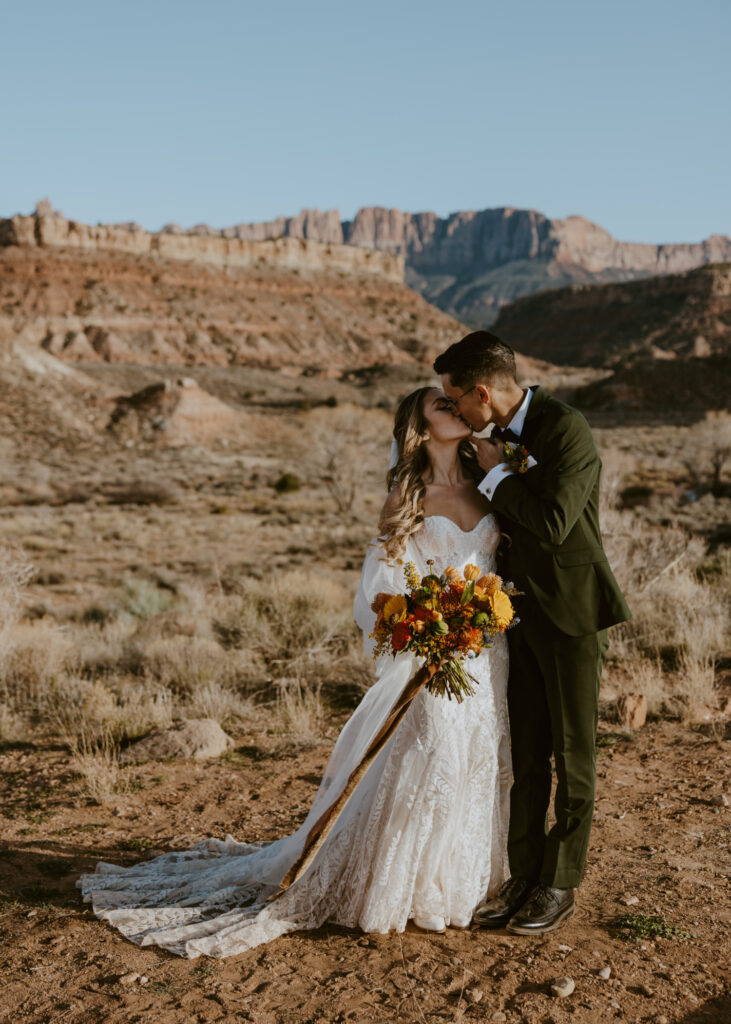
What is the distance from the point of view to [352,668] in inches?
299

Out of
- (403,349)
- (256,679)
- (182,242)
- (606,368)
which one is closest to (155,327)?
(182,242)

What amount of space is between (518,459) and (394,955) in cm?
203

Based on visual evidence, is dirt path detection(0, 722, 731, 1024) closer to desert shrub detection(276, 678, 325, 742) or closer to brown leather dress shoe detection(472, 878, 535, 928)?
brown leather dress shoe detection(472, 878, 535, 928)

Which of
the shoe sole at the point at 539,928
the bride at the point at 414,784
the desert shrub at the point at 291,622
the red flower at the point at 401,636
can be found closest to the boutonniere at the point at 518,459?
A: the bride at the point at 414,784

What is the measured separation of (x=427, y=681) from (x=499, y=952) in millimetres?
1115

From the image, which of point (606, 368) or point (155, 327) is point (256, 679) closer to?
point (155, 327)

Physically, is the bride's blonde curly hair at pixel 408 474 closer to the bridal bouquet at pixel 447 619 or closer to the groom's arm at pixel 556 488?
the bridal bouquet at pixel 447 619

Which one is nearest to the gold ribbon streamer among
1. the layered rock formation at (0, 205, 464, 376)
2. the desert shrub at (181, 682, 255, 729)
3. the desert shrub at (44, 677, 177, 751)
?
the desert shrub at (44, 677, 177, 751)

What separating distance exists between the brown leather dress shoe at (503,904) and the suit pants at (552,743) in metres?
0.05

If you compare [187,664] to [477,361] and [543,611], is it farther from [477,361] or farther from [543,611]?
[477,361]

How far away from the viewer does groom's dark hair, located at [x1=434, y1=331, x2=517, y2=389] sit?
3285mm

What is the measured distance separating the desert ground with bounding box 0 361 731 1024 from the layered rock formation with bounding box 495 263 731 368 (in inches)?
2315

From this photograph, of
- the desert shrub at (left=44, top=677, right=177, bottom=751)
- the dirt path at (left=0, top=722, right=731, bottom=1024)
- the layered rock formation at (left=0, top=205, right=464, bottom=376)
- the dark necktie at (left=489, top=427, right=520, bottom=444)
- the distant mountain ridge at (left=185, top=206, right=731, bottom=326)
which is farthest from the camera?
the distant mountain ridge at (left=185, top=206, right=731, bottom=326)

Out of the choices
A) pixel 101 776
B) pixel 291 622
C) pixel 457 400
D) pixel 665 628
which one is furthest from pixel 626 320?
pixel 457 400
